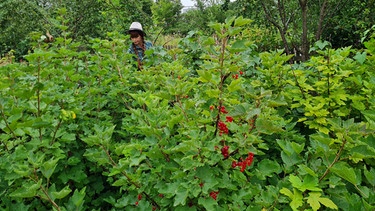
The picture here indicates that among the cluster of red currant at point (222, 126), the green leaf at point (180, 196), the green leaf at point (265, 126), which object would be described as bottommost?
the green leaf at point (180, 196)

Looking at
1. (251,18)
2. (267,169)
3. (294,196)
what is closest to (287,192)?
(294,196)

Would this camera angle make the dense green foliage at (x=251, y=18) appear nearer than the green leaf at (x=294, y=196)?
No

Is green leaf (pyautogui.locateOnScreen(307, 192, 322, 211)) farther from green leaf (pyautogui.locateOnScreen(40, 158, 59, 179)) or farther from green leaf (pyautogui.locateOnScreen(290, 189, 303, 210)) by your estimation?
green leaf (pyautogui.locateOnScreen(40, 158, 59, 179))

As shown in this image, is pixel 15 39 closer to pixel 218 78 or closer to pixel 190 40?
pixel 190 40

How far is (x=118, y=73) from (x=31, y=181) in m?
1.11

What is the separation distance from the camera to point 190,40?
2938 millimetres

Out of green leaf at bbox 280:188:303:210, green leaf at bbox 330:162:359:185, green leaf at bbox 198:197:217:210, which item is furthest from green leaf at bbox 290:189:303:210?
green leaf at bbox 198:197:217:210

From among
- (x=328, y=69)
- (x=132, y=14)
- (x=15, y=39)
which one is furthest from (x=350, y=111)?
(x=15, y=39)

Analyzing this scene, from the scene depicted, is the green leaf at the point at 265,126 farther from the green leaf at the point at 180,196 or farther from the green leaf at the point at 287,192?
the green leaf at the point at 180,196

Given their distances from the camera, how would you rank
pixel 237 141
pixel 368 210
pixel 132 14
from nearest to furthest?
1. pixel 368 210
2. pixel 237 141
3. pixel 132 14

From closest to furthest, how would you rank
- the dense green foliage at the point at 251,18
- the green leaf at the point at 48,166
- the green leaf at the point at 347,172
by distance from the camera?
1. the green leaf at the point at 347,172
2. the green leaf at the point at 48,166
3. the dense green foliage at the point at 251,18

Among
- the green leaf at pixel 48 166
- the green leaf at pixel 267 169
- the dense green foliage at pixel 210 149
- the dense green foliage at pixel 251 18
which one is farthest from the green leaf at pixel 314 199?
the dense green foliage at pixel 251 18

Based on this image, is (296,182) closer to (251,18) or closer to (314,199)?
(314,199)

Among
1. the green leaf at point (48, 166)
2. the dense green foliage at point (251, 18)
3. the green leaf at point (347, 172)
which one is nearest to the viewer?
the green leaf at point (347, 172)
